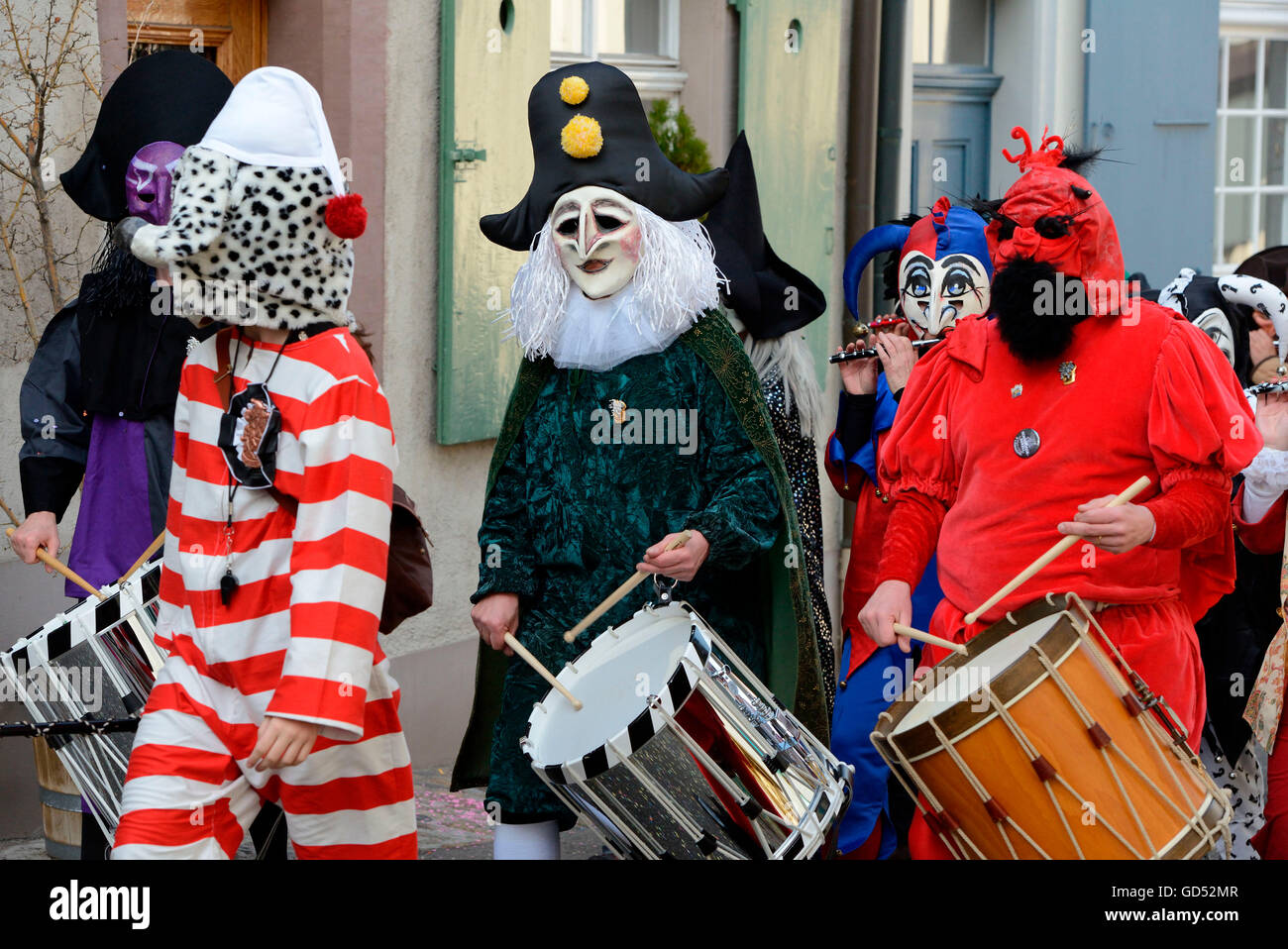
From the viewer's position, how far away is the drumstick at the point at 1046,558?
3.68 meters

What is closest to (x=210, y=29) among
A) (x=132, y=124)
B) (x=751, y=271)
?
(x=132, y=124)

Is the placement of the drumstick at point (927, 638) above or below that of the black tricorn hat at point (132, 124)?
below

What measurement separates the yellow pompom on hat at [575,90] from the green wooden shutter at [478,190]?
80.5 inches

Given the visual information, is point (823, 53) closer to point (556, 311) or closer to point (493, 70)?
point (493, 70)

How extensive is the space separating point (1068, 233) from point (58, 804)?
2820mm

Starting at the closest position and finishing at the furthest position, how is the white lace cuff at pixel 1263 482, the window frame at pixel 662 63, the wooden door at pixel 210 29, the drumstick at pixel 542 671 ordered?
1. the drumstick at pixel 542 671
2. the white lace cuff at pixel 1263 482
3. the wooden door at pixel 210 29
4. the window frame at pixel 662 63

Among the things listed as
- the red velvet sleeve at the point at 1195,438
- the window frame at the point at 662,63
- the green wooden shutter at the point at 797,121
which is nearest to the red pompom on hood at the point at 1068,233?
the red velvet sleeve at the point at 1195,438

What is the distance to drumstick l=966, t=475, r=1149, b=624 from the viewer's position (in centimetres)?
368

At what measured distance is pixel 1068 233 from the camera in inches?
154

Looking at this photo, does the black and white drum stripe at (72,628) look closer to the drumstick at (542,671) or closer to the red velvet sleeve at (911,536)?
the drumstick at (542,671)

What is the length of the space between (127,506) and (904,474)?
2000 millimetres

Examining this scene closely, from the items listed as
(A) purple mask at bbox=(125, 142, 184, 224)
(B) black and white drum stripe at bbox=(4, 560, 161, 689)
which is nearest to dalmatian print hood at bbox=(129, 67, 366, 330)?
(B) black and white drum stripe at bbox=(4, 560, 161, 689)

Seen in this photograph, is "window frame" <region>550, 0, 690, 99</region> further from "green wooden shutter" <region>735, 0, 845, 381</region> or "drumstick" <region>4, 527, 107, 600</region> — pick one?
"drumstick" <region>4, 527, 107, 600</region>
